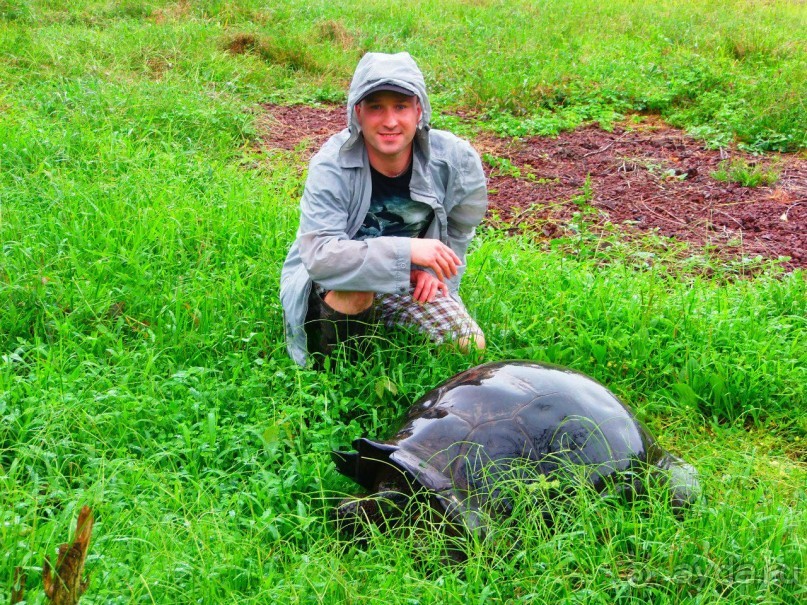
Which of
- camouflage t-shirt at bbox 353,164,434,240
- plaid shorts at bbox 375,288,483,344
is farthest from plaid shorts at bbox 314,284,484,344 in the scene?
camouflage t-shirt at bbox 353,164,434,240

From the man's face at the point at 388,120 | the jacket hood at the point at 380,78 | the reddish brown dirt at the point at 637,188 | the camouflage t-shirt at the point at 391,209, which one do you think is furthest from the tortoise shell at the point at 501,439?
the reddish brown dirt at the point at 637,188

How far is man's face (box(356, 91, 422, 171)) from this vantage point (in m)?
3.37

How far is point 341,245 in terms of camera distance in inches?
129

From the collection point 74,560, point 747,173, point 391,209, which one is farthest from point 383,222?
point 747,173

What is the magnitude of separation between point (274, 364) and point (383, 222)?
72cm

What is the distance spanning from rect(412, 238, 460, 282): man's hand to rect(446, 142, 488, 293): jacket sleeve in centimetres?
49

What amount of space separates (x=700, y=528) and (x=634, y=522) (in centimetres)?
18

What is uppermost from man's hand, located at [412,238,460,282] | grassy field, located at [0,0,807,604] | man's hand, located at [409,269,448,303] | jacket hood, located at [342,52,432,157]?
jacket hood, located at [342,52,432,157]

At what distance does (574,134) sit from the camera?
6.98 meters

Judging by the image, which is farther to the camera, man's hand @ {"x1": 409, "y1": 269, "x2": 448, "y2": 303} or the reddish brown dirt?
the reddish brown dirt

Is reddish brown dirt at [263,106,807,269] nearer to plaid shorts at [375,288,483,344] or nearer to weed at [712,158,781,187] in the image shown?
weed at [712,158,781,187]

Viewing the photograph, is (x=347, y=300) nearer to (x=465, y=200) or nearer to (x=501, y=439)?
(x=465, y=200)

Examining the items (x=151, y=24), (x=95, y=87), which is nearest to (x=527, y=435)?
(x=95, y=87)

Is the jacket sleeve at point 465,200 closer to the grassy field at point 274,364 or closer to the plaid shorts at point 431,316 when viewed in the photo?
the plaid shorts at point 431,316
